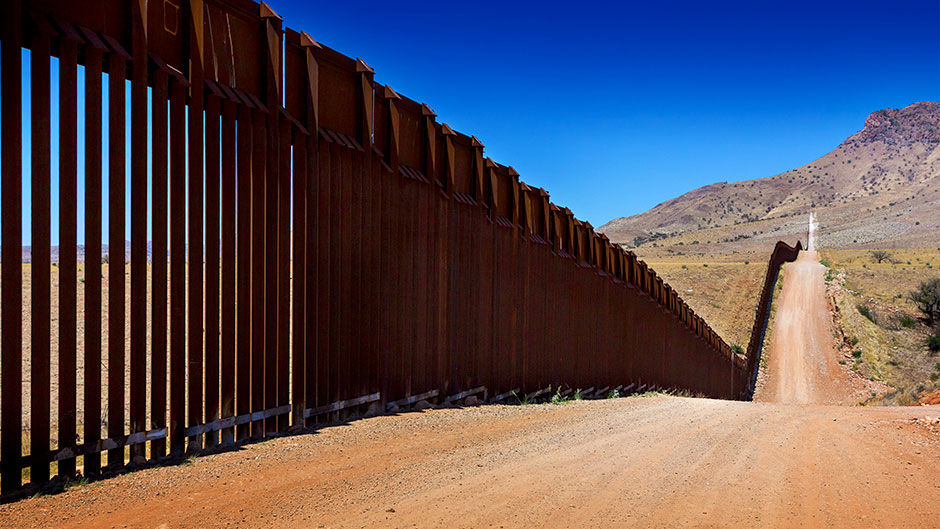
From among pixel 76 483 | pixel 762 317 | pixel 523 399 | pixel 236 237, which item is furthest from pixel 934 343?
pixel 76 483

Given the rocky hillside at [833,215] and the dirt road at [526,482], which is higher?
the rocky hillside at [833,215]

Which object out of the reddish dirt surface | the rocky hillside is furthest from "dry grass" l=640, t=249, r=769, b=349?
the rocky hillside

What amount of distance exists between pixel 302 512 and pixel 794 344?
43807 mm

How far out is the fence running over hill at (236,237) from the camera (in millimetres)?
5312

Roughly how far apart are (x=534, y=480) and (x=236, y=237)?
3670mm

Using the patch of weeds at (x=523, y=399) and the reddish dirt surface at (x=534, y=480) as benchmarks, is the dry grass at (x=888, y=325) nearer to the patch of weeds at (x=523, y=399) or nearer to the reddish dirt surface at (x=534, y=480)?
the patch of weeds at (x=523, y=399)

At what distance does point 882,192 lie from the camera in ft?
560

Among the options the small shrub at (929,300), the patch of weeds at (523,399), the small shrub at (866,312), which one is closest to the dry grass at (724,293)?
the small shrub at (866,312)

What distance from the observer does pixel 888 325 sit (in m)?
43.6

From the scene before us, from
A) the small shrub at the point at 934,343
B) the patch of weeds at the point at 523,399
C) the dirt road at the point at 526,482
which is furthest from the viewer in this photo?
the small shrub at the point at 934,343

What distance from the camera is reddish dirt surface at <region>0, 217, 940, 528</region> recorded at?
16.0 ft

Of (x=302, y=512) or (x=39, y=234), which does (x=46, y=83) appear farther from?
(x=302, y=512)

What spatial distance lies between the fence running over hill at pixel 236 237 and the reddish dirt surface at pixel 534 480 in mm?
590

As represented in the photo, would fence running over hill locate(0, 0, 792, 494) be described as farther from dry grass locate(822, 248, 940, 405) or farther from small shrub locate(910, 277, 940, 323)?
small shrub locate(910, 277, 940, 323)
